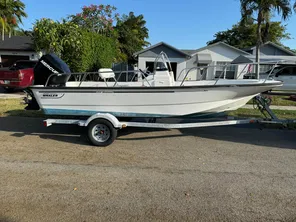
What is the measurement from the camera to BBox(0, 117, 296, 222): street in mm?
3061

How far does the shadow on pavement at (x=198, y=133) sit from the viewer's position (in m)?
5.87

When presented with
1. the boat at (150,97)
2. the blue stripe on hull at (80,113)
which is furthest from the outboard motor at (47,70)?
the blue stripe on hull at (80,113)

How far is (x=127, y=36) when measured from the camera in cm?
2961

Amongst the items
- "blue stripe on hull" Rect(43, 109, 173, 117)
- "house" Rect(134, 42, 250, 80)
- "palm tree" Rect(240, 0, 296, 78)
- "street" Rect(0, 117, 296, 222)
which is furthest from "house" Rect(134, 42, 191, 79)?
"blue stripe on hull" Rect(43, 109, 173, 117)

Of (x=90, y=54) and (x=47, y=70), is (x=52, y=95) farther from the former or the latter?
(x=90, y=54)

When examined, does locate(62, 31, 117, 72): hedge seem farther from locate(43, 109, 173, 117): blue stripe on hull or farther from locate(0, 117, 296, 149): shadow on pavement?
locate(43, 109, 173, 117): blue stripe on hull

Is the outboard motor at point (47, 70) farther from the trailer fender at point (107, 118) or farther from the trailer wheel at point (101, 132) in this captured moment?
the trailer wheel at point (101, 132)

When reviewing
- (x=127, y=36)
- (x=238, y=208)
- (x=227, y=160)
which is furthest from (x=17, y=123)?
(x=127, y=36)

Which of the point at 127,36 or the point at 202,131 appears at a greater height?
the point at 127,36

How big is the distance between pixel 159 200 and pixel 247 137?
3.70 metres

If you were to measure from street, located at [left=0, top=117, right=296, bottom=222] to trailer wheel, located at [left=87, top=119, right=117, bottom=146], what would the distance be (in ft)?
0.58

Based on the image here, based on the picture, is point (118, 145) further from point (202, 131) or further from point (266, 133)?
point (266, 133)

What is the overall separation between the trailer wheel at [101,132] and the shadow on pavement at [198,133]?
1.05ft

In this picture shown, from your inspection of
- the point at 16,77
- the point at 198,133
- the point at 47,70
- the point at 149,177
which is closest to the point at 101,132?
the point at 149,177
